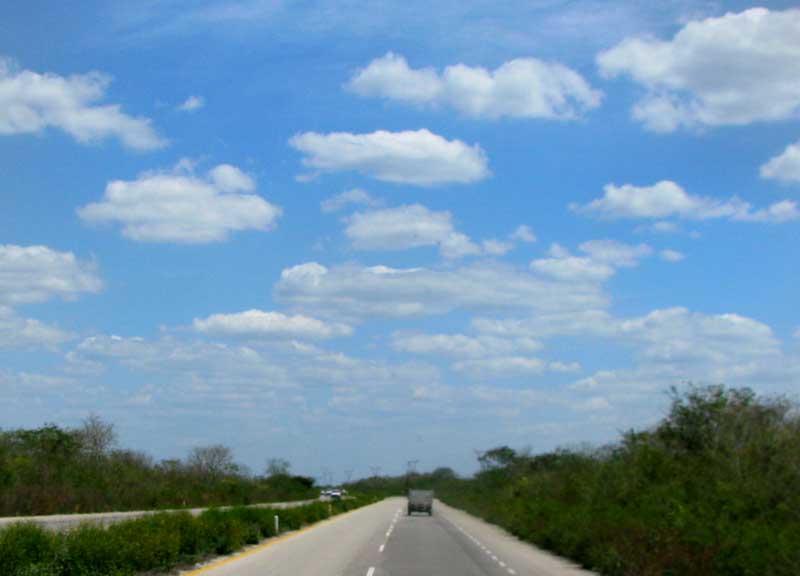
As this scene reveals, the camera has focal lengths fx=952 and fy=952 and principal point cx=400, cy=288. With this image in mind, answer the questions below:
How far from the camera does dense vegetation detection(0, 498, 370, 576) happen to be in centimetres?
1704

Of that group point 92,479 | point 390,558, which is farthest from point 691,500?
point 92,479

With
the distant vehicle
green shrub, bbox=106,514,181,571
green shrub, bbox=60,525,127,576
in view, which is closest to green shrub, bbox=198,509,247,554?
green shrub, bbox=106,514,181,571

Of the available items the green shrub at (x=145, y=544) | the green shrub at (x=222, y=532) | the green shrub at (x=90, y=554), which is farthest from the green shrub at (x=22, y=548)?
the green shrub at (x=222, y=532)

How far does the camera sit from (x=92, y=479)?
62.2 meters

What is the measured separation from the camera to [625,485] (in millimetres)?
33688

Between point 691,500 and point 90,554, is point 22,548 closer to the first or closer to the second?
point 90,554

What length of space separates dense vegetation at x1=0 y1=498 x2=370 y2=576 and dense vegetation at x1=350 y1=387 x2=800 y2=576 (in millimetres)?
10931

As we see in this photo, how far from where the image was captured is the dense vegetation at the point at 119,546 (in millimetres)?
17039

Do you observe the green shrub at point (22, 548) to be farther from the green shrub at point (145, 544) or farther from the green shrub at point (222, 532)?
the green shrub at point (222, 532)

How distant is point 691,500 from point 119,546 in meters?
16.3

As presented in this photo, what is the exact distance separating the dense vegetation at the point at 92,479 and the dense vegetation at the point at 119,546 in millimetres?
24816

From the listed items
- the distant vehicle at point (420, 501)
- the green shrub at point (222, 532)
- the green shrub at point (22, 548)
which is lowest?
the distant vehicle at point (420, 501)

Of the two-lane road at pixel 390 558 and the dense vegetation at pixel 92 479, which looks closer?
the two-lane road at pixel 390 558

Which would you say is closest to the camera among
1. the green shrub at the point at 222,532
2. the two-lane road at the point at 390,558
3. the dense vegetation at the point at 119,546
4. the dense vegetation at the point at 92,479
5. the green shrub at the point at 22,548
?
the green shrub at the point at 22,548
